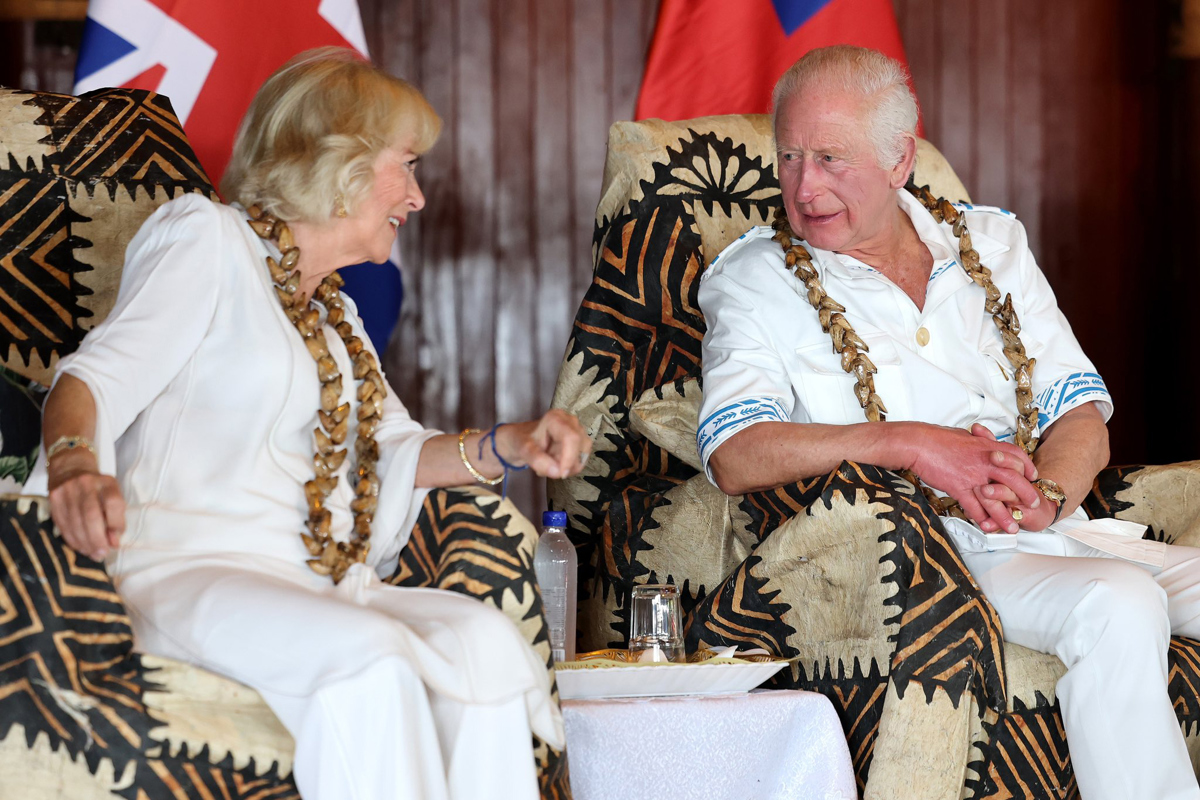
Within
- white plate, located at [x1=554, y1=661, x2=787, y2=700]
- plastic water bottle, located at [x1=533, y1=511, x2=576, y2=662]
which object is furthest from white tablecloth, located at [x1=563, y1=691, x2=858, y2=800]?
plastic water bottle, located at [x1=533, y1=511, x2=576, y2=662]

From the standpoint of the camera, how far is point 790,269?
89.2 inches

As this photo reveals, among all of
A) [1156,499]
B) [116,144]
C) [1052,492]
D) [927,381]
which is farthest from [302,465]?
[1156,499]

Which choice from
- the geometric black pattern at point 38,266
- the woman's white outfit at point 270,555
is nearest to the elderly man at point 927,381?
the woman's white outfit at point 270,555

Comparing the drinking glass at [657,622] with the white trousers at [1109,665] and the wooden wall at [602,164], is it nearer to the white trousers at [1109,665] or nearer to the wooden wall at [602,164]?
the white trousers at [1109,665]

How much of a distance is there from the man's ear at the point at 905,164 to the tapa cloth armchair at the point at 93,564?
103 cm

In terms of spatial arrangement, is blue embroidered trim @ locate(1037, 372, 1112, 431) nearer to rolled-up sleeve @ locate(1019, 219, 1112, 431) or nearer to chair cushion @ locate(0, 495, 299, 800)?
rolled-up sleeve @ locate(1019, 219, 1112, 431)

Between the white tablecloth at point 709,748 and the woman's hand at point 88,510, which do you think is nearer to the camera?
the woman's hand at point 88,510

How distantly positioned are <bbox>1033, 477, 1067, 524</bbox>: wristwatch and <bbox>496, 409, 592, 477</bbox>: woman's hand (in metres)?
0.79

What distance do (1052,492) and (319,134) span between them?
4.08 feet

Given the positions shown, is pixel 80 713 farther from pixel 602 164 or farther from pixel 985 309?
pixel 602 164

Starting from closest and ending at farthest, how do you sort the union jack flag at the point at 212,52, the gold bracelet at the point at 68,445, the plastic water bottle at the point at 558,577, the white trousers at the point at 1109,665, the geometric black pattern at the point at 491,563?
the gold bracelet at the point at 68,445
the geometric black pattern at the point at 491,563
the white trousers at the point at 1109,665
the plastic water bottle at the point at 558,577
the union jack flag at the point at 212,52

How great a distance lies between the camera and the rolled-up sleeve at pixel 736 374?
6.83 feet

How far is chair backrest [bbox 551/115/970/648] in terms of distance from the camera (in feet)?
7.42

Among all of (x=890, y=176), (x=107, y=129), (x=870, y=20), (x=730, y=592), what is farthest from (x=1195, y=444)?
(x=107, y=129)
